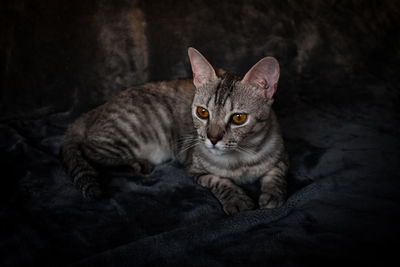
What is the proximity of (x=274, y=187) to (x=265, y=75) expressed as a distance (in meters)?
0.55

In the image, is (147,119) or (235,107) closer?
(235,107)

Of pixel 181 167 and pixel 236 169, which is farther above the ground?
pixel 236 169

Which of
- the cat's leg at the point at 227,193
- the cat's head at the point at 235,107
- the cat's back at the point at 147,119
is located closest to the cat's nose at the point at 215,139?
the cat's head at the point at 235,107

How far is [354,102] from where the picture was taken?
252 centimetres

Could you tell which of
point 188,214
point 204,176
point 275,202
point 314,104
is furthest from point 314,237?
→ point 314,104

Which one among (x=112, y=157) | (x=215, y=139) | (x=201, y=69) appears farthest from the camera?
(x=112, y=157)

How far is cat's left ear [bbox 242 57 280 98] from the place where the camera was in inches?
57.7

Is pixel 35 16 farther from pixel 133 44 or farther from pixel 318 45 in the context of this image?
pixel 318 45

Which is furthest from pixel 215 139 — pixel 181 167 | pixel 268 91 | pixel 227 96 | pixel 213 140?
pixel 181 167

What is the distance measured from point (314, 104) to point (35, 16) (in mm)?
2202

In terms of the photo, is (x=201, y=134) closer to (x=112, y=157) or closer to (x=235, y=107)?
(x=235, y=107)

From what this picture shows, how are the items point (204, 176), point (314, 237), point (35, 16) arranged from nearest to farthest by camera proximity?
1. point (314, 237)
2. point (204, 176)
3. point (35, 16)

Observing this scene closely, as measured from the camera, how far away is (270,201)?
150 cm

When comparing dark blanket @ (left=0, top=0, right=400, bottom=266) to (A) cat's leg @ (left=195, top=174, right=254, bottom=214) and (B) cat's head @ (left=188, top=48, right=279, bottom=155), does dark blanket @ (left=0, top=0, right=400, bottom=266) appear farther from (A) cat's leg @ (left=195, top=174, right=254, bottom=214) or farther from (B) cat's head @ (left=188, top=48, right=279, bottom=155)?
(B) cat's head @ (left=188, top=48, right=279, bottom=155)
